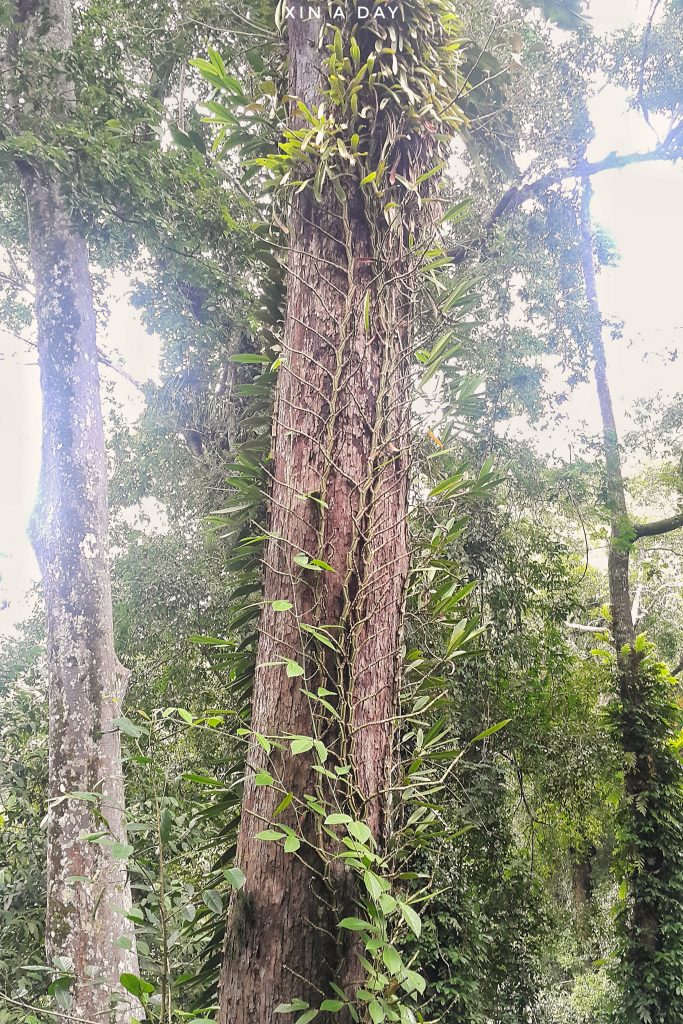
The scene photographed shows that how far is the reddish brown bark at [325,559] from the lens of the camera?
2.57 ft

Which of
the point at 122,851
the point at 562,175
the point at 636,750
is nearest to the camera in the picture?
the point at 122,851

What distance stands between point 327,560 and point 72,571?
2.45 metres

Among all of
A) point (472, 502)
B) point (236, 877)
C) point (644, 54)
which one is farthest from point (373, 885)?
point (644, 54)

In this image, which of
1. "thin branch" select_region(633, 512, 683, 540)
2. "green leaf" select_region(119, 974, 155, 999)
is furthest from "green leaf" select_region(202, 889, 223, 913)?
"thin branch" select_region(633, 512, 683, 540)

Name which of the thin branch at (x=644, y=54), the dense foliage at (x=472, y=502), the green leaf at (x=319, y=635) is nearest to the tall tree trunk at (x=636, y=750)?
the dense foliage at (x=472, y=502)

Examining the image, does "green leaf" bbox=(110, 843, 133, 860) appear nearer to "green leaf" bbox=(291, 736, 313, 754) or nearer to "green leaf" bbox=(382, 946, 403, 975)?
"green leaf" bbox=(291, 736, 313, 754)

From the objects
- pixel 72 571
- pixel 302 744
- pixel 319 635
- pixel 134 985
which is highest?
pixel 72 571

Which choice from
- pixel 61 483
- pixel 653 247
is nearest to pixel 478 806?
pixel 61 483

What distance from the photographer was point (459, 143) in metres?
4.61

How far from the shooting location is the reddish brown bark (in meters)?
0.78

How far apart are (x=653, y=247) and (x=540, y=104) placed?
3183 mm

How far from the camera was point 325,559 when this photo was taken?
0.92m

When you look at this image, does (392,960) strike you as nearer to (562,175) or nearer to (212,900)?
(212,900)

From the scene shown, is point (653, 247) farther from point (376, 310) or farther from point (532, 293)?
point (376, 310)
